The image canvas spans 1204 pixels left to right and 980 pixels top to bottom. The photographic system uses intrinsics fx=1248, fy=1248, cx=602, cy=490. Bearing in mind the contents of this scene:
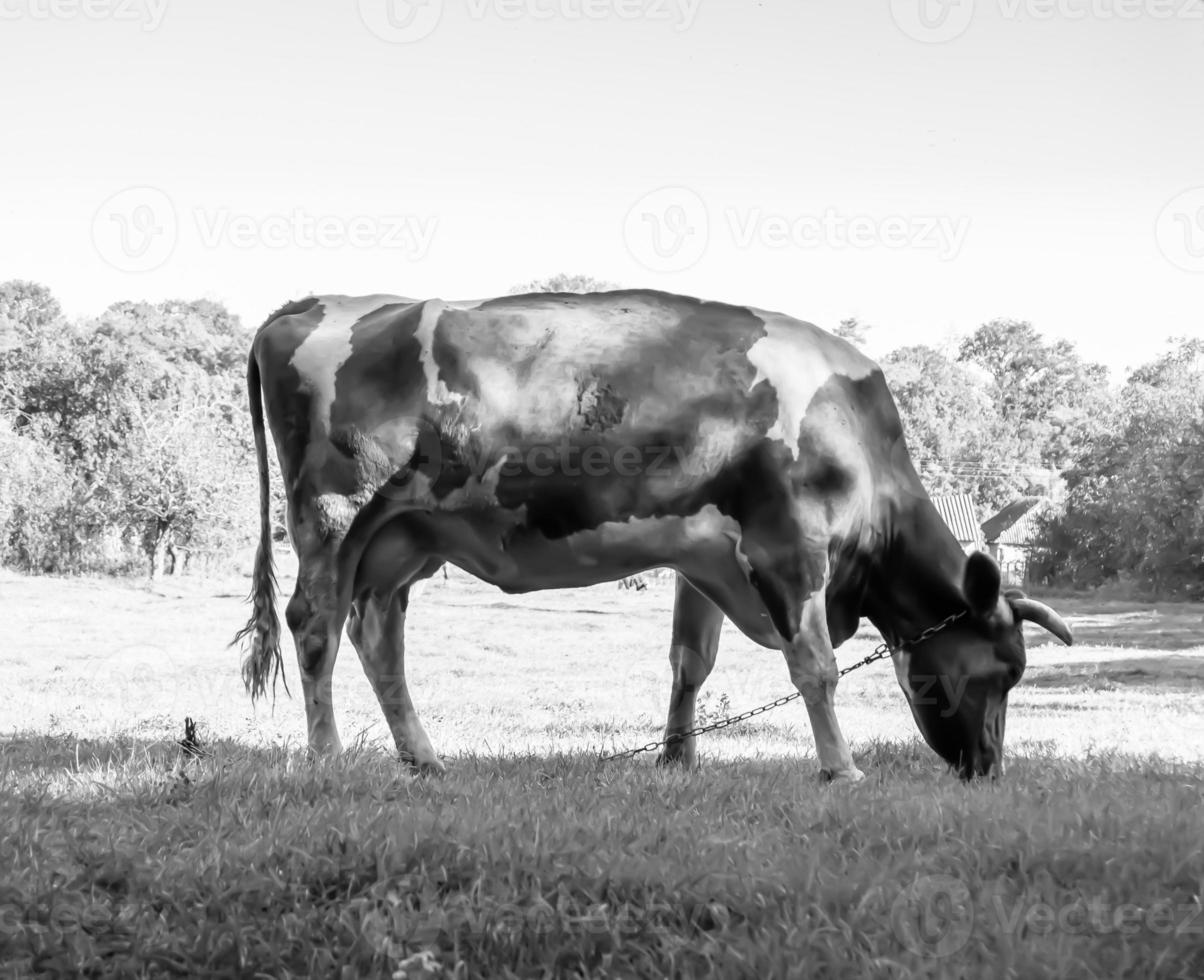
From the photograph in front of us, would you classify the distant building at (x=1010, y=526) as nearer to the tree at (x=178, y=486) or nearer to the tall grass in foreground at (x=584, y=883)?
the tree at (x=178, y=486)

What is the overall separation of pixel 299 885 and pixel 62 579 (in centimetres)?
3451

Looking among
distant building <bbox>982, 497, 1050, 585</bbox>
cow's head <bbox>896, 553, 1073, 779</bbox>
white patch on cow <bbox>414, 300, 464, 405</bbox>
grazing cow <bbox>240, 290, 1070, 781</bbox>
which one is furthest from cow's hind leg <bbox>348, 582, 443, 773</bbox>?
distant building <bbox>982, 497, 1050, 585</bbox>

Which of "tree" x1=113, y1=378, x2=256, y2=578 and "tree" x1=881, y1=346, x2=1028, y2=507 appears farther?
"tree" x1=881, y1=346, x2=1028, y2=507

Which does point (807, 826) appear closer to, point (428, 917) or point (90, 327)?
point (428, 917)

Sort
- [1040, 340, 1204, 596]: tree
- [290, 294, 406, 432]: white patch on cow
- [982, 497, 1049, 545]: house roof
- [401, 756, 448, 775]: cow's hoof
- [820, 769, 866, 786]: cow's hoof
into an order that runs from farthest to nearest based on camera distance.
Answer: [982, 497, 1049, 545]: house roof, [1040, 340, 1204, 596]: tree, [290, 294, 406, 432]: white patch on cow, [401, 756, 448, 775]: cow's hoof, [820, 769, 866, 786]: cow's hoof

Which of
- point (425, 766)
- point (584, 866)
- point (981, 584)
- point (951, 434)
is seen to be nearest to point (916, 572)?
point (981, 584)

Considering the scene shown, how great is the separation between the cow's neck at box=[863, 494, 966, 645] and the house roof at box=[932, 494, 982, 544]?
163 feet

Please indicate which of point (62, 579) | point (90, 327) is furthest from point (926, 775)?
point (90, 327)

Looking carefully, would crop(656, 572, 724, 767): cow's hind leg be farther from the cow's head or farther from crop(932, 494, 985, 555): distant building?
crop(932, 494, 985, 555): distant building

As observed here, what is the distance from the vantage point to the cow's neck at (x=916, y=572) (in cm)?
722

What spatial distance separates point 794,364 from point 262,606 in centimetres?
338

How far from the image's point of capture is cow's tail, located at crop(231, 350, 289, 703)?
7223 millimetres

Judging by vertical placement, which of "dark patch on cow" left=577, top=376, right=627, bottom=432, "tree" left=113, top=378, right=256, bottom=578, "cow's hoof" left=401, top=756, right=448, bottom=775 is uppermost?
"dark patch on cow" left=577, top=376, right=627, bottom=432

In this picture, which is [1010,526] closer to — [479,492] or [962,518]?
[962,518]
